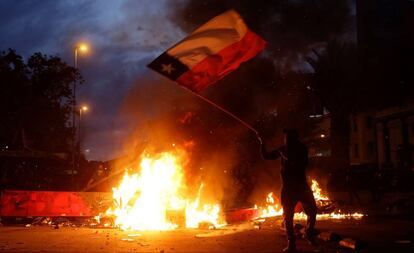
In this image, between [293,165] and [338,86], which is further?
[338,86]

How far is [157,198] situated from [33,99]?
1946cm

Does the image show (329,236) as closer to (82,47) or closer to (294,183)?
(294,183)

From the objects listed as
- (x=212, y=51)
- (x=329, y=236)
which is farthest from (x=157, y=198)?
(x=329, y=236)

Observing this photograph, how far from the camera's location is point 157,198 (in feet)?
51.9

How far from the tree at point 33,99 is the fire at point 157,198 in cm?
1578

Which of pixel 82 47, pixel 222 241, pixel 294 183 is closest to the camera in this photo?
pixel 294 183

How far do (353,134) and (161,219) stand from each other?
103 ft

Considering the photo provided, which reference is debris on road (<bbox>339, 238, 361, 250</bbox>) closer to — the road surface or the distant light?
the road surface

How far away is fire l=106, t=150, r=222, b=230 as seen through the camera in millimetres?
15219

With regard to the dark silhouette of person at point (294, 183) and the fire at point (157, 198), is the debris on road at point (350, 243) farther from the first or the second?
the fire at point (157, 198)

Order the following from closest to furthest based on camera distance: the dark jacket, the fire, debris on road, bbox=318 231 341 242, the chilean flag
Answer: the dark jacket, debris on road, bbox=318 231 341 242, the chilean flag, the fire

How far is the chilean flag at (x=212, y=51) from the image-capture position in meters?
11.0

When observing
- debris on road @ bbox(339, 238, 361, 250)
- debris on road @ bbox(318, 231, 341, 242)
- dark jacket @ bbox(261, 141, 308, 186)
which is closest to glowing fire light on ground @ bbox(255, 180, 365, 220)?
debris on road @ bbox(318, 231, 341, 242)

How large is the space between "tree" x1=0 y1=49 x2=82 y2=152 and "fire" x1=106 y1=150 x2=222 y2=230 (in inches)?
621
